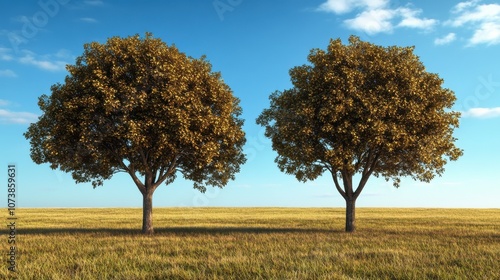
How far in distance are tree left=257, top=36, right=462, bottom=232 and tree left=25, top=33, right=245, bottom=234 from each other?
5566mm

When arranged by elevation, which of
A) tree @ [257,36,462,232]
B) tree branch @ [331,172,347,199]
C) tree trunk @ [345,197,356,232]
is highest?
tree @ [257,36,462,232]

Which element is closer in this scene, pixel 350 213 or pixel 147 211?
pixel 147 211

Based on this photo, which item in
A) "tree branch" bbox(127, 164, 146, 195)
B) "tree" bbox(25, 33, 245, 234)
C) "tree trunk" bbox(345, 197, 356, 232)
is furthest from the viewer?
"tree trunk" bbox(345, 197, 356, 232)

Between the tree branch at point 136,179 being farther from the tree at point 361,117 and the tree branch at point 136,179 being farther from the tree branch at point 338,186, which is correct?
the tree branch at point 338,186

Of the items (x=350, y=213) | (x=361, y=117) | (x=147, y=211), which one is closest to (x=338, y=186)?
(x=350, y=213)

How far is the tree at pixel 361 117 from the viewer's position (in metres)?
34.3

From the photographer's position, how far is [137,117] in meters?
33.9

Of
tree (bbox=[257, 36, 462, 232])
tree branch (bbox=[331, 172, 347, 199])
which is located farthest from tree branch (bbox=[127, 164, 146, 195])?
tree branch (bbox=[331, 172, 347, 199])

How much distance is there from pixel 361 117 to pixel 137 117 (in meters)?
17.4

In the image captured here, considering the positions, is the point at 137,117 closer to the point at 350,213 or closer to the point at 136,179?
→ the point at 136,179

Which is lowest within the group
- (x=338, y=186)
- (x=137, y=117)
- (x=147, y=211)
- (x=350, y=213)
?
(x=350, y=213)

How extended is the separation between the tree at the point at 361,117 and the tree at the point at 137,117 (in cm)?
557

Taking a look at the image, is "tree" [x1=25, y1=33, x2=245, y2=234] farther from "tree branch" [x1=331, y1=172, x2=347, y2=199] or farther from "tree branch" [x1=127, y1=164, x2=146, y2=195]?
"tree branch" [x1=331, y1=172, x2=347, y2=199]

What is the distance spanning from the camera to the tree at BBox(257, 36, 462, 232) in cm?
3428
